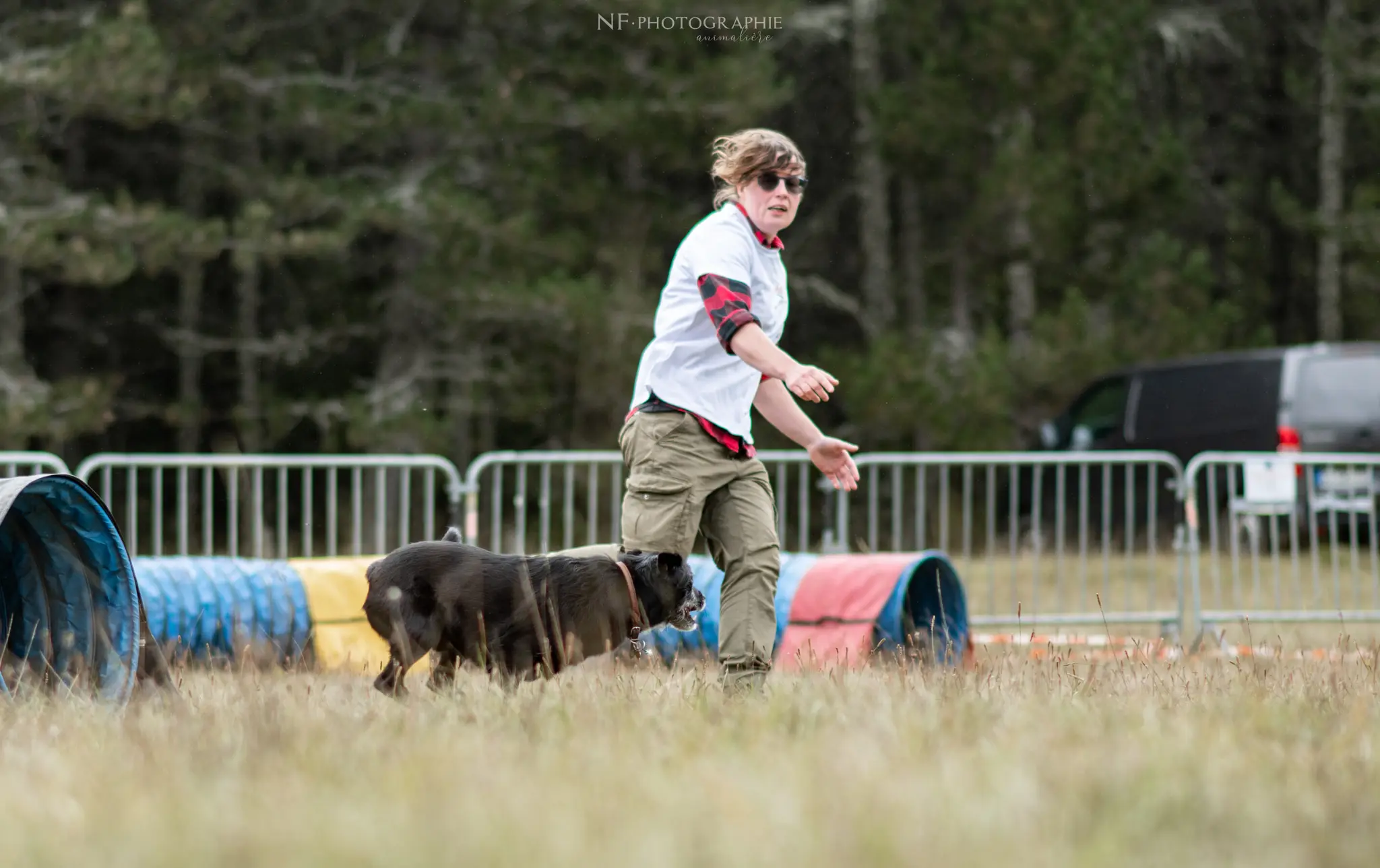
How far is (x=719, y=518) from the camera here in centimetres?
502

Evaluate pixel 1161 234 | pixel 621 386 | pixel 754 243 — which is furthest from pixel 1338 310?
pixel 754 243

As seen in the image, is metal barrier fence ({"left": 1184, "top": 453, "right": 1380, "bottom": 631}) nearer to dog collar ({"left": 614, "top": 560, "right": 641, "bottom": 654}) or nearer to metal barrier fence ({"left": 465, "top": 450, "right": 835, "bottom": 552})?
metal barrier fence ({"left": 465, "top": 450, "right": 835, "bottom": 552})

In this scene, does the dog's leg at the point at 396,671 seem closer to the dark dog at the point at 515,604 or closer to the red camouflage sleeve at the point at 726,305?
the dark dog at the point at 515,604

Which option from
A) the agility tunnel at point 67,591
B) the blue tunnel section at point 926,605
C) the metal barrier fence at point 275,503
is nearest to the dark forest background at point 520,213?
the metal barrier fence at point 275,503

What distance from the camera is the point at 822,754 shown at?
10.6ft

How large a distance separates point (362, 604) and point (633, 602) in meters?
2.29

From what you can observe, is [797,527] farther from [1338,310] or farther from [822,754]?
[822,754]

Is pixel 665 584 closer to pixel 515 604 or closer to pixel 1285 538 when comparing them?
pixel 515 604

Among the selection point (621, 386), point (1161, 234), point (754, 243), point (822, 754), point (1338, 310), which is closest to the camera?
point (822, 754)

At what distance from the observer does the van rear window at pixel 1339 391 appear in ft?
41.5

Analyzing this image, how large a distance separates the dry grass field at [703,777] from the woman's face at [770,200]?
1.39 meters

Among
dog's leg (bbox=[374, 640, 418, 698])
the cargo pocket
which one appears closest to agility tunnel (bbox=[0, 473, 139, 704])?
dog's leg (bbox=[374, 640, 418, 698])

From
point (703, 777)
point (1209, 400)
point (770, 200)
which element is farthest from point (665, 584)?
point (1209, 400)

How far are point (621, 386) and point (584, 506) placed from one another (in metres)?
1.31
